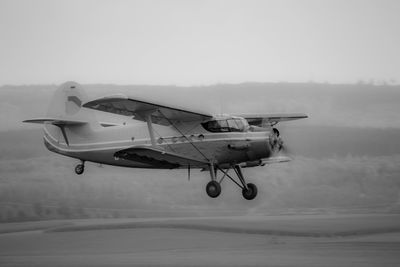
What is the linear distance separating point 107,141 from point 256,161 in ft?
30.0

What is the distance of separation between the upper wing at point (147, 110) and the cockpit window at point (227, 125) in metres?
0.49

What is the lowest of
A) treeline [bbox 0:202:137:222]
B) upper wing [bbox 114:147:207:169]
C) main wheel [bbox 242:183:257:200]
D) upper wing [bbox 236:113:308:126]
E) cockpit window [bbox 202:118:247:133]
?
treeline [bbox 0:202:137:222]

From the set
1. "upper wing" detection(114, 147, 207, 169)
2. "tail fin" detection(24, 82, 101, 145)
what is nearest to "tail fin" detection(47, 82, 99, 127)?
"tail fin" detection(24, 82, 101, 145)

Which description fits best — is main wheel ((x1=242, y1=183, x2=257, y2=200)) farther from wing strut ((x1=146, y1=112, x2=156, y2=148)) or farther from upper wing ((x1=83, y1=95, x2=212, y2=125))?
wing strut ((x1=146, y1=112, x2=156, y2=148))

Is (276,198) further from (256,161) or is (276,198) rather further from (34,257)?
(256,161)

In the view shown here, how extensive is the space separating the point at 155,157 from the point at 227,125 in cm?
399

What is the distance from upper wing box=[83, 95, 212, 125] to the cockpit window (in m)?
0.49

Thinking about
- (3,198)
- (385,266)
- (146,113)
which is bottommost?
(385,266)

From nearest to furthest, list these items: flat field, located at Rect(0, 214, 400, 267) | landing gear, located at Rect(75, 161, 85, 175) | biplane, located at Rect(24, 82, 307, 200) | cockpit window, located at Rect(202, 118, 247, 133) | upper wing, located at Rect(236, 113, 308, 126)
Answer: biplane, located at Rect(24, 82, 307, 200) → cockpit window, located at Rect(202, 118, 247, 133) → upper wing, located at Rect(236, 113, 308, 126) → landing gear, located at Rect(75, 161, 85, 175) → flat field, located at Rect(0, 214, 400, 267)

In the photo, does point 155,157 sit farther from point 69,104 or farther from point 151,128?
point 69,104

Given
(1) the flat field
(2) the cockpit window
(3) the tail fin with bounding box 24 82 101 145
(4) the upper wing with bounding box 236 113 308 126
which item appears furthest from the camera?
(1) the flat field

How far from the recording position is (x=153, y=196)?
7244cm

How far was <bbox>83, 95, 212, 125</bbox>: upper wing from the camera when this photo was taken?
3316cm

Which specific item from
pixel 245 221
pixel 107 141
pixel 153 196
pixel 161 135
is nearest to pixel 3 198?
pixel 153 196
